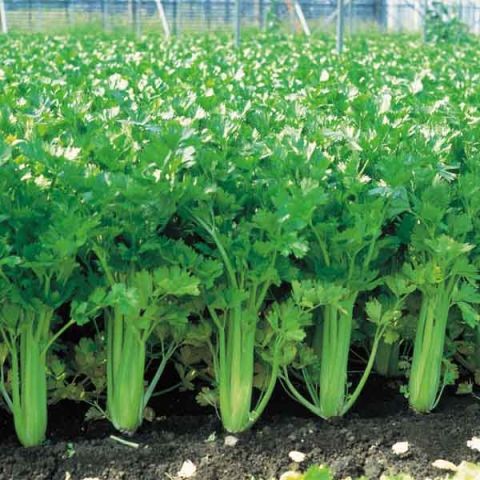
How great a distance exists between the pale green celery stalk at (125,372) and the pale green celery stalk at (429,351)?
0.95 meters

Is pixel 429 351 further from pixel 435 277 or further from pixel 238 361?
pixel 238 361

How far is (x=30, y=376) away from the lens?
10.5 feet

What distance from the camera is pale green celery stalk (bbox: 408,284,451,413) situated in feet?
11.2

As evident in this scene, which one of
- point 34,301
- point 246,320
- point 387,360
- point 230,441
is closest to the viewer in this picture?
point 34,301

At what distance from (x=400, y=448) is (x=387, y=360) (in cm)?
68

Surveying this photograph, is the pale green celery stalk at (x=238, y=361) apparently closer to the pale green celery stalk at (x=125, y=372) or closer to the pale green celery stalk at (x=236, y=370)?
the pale green celery stalk at (x=236, y=370)

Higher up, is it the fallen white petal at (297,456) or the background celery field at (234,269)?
the background celery field at (234,269)

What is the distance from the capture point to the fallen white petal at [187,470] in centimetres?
311

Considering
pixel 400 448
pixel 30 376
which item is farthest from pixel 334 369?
pixel 30 376

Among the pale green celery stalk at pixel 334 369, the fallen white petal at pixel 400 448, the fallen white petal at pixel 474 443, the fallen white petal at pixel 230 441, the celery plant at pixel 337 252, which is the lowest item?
the fallen white petal at pixel 474 443

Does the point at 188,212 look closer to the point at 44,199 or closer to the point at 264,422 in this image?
the point at 44,199

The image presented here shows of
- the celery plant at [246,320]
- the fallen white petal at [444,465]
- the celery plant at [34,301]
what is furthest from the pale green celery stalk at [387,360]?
the celery plant at [34,301]

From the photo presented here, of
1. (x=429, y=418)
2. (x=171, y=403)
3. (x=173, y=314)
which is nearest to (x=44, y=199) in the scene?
(x=173, y=314)

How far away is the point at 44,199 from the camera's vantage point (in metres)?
2.99
